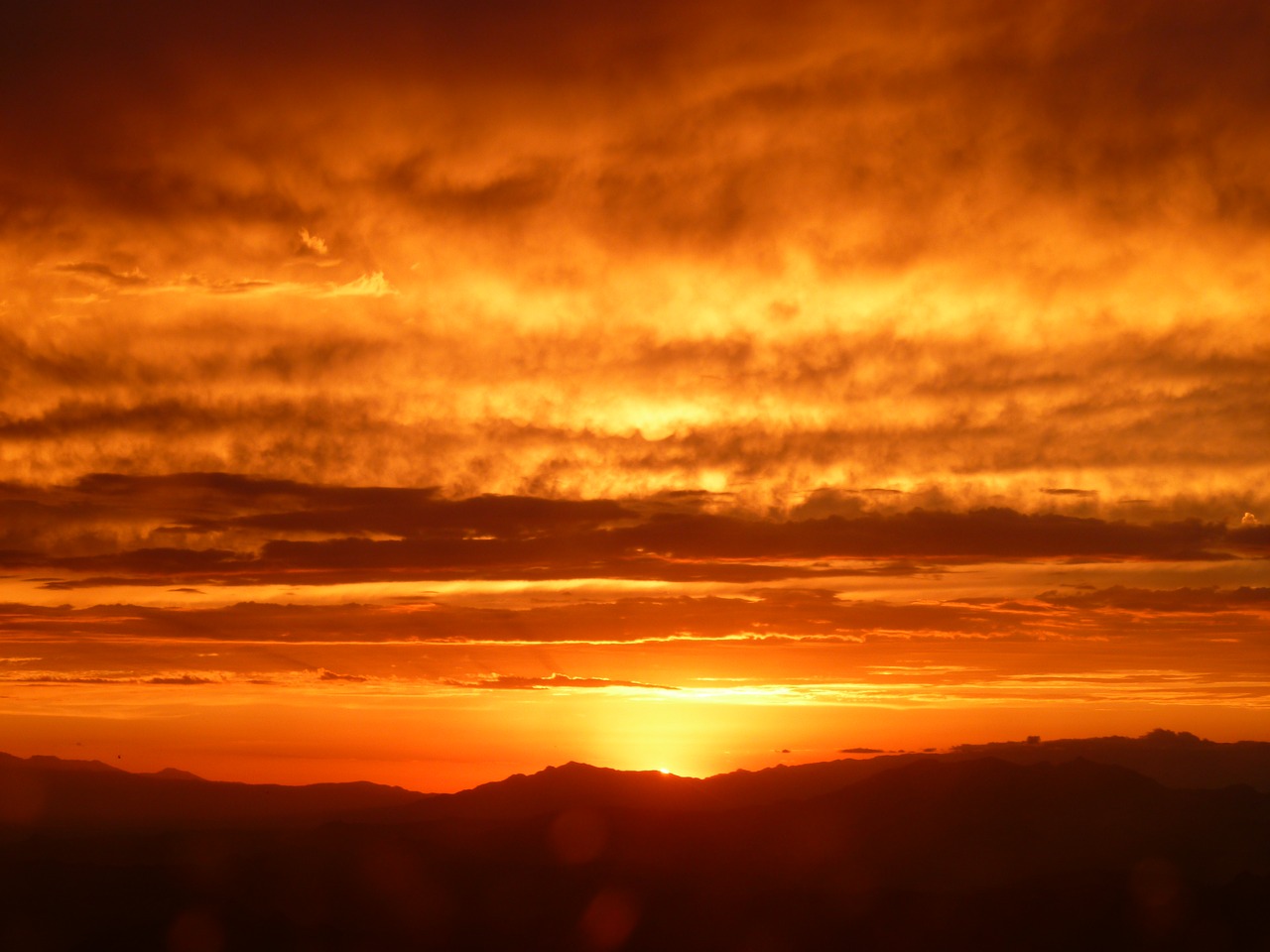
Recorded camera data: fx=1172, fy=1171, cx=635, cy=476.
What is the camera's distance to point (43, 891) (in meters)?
194

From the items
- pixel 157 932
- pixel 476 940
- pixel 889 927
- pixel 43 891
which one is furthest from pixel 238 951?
pixel 889 927

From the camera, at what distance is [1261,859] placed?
7790 inches

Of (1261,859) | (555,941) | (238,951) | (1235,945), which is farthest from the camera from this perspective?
(1261,859)

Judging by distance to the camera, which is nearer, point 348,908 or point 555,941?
point 555,941

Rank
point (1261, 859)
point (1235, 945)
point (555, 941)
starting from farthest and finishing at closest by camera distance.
→ point (1261, 859) → point (555, 941) → point (1235, 945)

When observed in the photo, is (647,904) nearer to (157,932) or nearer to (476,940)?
(476,940)

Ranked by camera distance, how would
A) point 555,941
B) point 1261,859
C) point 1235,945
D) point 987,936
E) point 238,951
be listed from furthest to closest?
point 1261,859 < point 555,941 < point 238,951 < point 987,936 < point 1235,945

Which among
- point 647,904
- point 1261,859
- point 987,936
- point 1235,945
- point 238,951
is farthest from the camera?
point 1261,859

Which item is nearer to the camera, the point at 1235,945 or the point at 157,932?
the point at 1235,945

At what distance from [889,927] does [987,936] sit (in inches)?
534

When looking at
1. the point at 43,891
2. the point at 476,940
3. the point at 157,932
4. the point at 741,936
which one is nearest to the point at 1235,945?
the point at 741,936

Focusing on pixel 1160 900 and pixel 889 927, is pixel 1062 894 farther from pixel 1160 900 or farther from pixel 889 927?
pixel 889 927

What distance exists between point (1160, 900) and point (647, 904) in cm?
7521

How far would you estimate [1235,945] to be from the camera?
135750 millimetres
